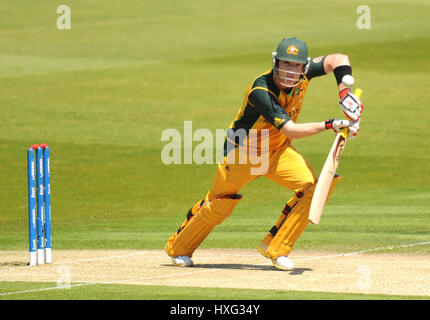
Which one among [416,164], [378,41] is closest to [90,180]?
[416,164]

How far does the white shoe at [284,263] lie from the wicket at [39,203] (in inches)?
83.0

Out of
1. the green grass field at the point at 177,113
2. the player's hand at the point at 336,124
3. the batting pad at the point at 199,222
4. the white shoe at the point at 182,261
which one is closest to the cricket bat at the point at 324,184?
the player's hand at the point at 336,124

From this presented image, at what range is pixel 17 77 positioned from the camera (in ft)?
83.1

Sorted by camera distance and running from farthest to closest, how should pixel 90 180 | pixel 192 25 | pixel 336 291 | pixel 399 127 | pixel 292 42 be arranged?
pixel 192 25, pixel 399 127, pixel 90 180, pixel 292 42, pixel 336 291

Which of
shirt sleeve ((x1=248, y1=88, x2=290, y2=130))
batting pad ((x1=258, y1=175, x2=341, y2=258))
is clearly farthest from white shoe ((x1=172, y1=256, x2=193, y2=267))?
shirt sleeve ((x1=248, y1=88, x2=290, y2=130))

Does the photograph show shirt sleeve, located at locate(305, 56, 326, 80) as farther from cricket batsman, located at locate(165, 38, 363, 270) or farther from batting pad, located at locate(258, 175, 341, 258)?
batting pad, located at locate(258, 175, 341, 258)

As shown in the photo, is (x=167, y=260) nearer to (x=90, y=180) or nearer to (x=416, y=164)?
(x=90, y=180)

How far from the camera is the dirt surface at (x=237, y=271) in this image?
7.85m

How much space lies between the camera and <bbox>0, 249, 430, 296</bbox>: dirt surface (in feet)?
25.7

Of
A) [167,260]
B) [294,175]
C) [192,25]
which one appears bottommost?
[167,260]

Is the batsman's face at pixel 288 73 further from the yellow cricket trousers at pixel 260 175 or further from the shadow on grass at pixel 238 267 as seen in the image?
the shadow on grass at pixel 238 267

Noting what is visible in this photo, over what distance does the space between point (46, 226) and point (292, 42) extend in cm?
279

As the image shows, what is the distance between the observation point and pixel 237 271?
8.66 m
